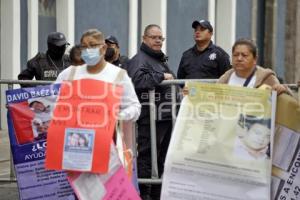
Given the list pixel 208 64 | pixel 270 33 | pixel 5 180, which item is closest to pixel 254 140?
→ pixel 208 64

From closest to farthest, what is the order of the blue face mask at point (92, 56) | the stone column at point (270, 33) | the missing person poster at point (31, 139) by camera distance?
the blue face mask at point (92, 56) < the missing person poster at point (31, 139) < the stone column at point (270, 33)

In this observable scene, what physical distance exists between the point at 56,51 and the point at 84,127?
2808mm

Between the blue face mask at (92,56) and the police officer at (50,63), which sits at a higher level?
the blue face mask at (92,56)

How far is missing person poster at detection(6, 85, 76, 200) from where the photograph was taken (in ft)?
21.1

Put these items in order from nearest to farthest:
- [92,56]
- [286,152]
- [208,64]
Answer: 1. [286,152]
2. [92,56]
3. [208,64]

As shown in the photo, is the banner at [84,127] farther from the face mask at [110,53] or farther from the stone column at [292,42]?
the stone column at [292,42]

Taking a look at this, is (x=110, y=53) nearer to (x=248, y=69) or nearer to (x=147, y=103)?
(x=147, y=103)

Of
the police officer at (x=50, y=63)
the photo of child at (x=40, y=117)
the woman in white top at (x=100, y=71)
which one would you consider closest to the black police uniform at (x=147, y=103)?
the police officer at (x=50, y=63)

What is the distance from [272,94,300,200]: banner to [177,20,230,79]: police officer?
264 cm

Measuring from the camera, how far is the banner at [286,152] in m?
5.31

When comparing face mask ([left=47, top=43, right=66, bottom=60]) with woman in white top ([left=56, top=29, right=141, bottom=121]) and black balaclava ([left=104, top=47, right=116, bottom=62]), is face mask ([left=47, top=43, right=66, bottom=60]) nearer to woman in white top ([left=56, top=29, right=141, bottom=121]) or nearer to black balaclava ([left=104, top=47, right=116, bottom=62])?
black balaclava ([left=104, top=47, right=116, bottom=62])

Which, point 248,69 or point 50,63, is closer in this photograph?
point 248,69

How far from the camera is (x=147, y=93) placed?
7355mm

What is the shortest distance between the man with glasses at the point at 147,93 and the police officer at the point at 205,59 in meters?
0.54
